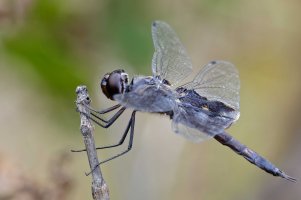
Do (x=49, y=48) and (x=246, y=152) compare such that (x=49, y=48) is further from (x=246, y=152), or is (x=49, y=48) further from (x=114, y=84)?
(x=246, y=152)

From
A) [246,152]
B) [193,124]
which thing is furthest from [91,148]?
[246,152]

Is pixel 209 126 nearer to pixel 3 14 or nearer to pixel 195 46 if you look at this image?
pixel 3 14

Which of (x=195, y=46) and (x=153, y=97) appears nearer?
(x=153, y=97)

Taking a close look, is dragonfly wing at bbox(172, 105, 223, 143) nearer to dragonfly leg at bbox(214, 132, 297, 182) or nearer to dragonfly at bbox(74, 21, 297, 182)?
dragonfly at bbox(74, 21, 297, 182)

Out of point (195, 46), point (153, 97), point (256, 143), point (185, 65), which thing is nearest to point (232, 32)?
point (195, 46)

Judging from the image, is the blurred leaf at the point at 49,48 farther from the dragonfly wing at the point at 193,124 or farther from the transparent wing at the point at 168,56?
the dragonfly wing at the point at 193,124

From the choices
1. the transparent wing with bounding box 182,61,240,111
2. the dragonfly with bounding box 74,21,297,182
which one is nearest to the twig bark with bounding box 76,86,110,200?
the dragonfly with bounding box 74,21,297,182
